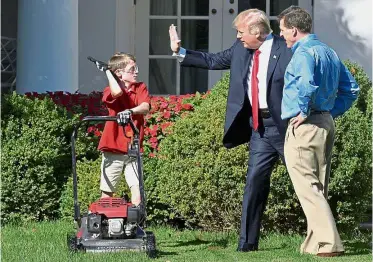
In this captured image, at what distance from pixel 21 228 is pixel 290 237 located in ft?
8.45

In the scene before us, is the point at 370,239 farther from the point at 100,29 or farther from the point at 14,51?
the point at 14,51

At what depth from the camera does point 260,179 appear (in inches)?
296

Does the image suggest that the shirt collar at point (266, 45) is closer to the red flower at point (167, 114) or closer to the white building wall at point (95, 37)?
the red flower at point (167, 114)

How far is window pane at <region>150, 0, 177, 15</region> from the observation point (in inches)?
517

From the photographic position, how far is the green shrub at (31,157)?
945 centimetres

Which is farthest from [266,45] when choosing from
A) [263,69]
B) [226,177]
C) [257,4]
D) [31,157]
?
[257,4]

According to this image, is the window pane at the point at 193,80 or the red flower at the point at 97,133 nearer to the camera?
the red flower at the point at 97,133

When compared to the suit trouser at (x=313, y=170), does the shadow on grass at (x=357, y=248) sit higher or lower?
lower

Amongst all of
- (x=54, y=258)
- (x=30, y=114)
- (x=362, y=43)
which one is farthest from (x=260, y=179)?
(x=362, y=43)

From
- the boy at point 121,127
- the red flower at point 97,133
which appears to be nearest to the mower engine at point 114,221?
the boy at point 121,127

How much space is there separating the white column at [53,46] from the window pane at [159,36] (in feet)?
5.45

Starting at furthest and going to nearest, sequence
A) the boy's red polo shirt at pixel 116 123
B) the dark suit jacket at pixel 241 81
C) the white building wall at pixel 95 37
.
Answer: the white building wall at pixel 95 37
the boy's red polo shirt at pixel 116 123
the dark suit jacket at pixel 241 81

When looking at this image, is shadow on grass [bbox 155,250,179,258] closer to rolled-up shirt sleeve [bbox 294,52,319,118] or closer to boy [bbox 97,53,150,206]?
boy [bbox 97,53,150,206]

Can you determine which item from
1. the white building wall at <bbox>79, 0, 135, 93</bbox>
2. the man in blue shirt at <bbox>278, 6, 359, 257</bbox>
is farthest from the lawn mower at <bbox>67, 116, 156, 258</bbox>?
the white building wall at <bbox>79, 0, 135, 93</bbox>
